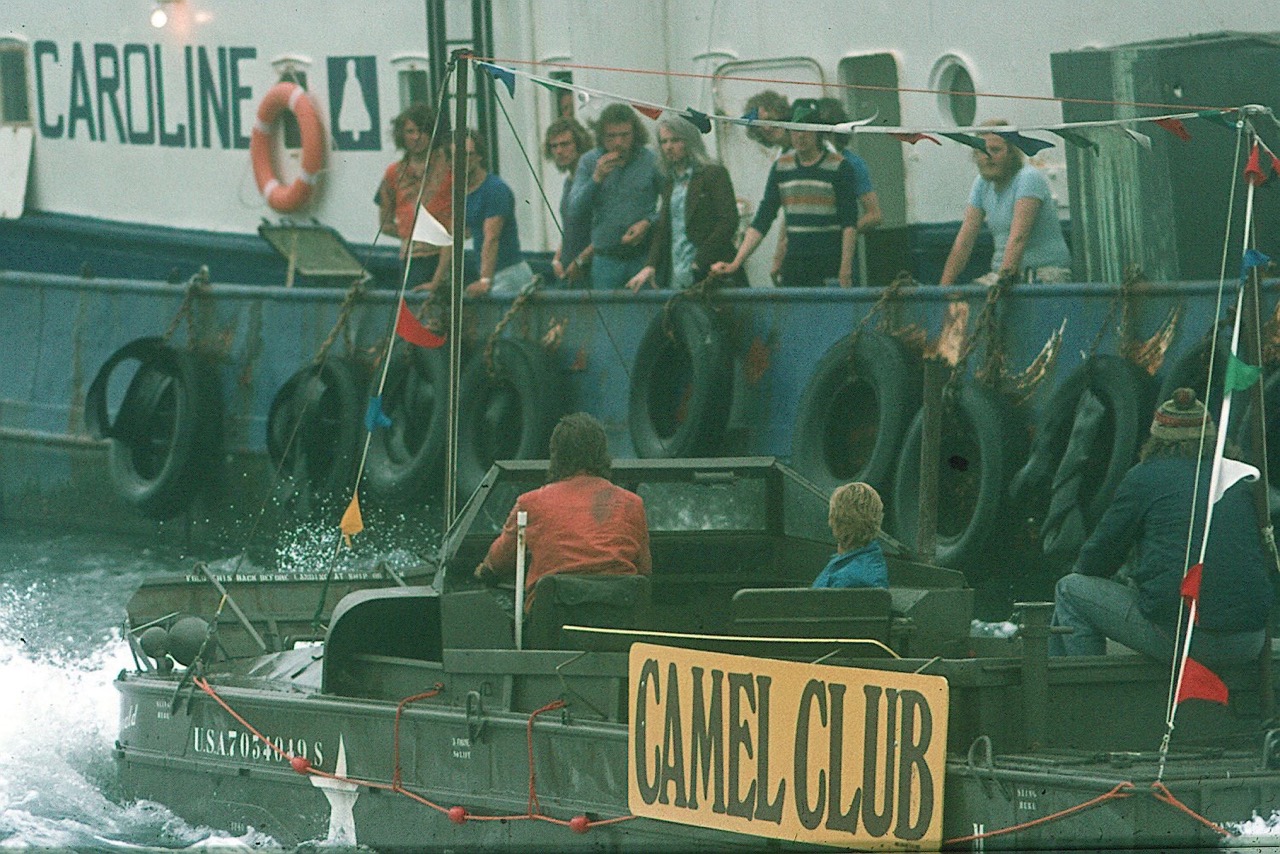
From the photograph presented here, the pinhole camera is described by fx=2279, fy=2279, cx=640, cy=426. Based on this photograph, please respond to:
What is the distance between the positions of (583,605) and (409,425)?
7.99 m

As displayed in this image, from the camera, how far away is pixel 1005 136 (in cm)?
1316

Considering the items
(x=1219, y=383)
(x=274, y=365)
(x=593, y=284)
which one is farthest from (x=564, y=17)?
(x=1219, y=383)

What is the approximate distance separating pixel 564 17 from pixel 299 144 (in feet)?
8.80

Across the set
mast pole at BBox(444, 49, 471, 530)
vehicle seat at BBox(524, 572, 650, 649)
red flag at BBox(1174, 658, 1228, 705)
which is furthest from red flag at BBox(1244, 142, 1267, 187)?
mast pole at BBox(444, 49, 471, 530)

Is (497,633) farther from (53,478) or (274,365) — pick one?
(53,478)

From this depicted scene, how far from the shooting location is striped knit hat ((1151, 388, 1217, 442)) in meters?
7.75

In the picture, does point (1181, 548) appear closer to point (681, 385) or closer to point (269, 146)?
point (681, 385)

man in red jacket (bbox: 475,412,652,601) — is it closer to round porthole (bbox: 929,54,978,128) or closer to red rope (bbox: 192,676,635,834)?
red rope (bbox: 192,676,635,834)

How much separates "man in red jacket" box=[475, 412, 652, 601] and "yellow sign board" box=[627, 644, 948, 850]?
0.72 m

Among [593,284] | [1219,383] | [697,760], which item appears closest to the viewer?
[697,760]

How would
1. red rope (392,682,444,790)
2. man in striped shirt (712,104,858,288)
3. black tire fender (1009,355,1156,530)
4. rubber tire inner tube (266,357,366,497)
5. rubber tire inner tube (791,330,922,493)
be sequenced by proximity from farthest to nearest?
rubber tire inner tube (266,357,366,497), man in striped shirt (712,104,858,288), rubber tire inner tube (791,330,922,493), black tire fender (1009,355,1156,530), red rope (392,682,444,790)

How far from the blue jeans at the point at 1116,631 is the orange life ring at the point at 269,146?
10.6 metres

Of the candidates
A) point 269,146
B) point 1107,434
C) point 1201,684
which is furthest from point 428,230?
point 269,146

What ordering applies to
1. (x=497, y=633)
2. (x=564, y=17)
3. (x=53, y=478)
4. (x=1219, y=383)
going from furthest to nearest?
(x=53, y=478), (x=564, y=17), (x=1219, y=383), (x=497, y=633)
